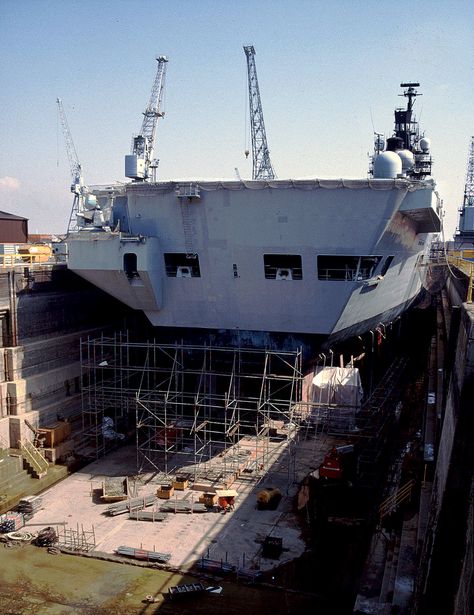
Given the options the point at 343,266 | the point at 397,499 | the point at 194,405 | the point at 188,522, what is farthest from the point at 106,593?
the point at 343,266

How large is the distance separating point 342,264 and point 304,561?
1024 cm

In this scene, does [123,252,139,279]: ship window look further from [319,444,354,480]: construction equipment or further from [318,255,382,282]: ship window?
[319,444,354,480]: construction equipment

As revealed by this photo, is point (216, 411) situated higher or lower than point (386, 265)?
lower

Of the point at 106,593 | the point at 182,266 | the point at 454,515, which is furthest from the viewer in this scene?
the point at 182,266

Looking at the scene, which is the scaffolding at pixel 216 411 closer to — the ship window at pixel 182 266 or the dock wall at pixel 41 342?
the dock wall at pixel 41 342

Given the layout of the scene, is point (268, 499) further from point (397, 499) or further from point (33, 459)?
point (33, 459)

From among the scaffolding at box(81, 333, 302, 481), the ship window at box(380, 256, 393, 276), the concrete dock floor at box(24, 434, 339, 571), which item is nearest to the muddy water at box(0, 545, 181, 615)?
the concrete dock floor at box(24, 434, 339, 571)

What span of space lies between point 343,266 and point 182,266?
6.16 meters

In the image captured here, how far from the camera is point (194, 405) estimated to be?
65.5 ft

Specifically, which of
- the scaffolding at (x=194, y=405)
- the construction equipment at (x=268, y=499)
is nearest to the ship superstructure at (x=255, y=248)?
the scaffolding at (x=194, y=405)

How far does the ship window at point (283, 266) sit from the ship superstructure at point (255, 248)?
0.13 feet

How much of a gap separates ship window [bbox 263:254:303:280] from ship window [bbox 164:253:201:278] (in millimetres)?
2741

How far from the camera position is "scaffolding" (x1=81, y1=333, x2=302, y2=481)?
20469mm

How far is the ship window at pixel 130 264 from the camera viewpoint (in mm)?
20891
